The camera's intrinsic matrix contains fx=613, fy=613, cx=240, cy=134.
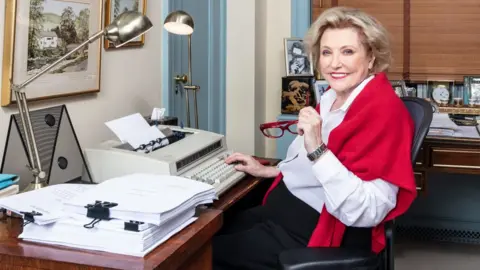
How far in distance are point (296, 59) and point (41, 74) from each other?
6.59ft

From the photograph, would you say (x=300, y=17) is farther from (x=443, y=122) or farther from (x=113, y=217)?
(x=113, y=217)

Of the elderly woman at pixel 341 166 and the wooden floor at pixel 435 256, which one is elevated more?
the elderly woman at pixel 341 166

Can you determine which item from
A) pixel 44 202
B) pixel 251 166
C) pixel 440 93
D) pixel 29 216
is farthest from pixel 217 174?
pixel 440 93

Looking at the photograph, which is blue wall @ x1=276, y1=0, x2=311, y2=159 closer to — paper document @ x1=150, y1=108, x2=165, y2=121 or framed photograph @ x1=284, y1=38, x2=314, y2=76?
framed photograph @ x1=284, y1=38, x2=314, y2=76

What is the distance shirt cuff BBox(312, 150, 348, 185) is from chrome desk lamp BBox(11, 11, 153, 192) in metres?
0.63

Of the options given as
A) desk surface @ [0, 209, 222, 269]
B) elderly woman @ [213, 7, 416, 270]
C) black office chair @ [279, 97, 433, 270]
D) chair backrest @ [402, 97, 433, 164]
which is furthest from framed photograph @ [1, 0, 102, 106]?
chair backrest @ [402, 97, 433, 164]

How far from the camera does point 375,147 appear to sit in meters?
1.67

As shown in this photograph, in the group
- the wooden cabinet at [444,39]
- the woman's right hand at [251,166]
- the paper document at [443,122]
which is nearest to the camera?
the woman's right hand at [251,166]

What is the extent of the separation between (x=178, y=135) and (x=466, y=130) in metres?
1.53

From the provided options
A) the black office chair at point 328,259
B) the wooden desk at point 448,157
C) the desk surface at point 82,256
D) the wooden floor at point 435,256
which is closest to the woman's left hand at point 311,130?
the black office chair at point 328,259

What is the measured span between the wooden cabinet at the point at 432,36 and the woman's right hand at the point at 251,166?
4.79 feet

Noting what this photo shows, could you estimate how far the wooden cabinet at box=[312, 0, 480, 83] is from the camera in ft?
11.1

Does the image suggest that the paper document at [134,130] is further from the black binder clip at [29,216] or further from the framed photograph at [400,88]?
the framed photograph at [400,88]

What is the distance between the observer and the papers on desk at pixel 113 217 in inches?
50.5
